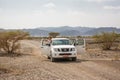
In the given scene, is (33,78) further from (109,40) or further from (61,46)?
(109,40)

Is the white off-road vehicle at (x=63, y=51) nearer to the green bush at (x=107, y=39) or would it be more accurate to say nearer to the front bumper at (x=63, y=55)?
the front bumper at (x=63, y=55)

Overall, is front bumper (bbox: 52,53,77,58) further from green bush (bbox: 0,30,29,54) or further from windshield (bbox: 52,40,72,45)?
green bush (bbox: 0,30,29,54)

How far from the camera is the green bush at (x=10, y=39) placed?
3497 cm

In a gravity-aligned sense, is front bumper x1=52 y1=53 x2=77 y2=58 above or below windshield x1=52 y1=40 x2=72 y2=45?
below

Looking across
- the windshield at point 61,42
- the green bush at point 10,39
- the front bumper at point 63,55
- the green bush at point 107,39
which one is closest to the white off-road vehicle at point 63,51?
the front bumper at point 63,55

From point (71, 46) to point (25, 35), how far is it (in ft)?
36.9

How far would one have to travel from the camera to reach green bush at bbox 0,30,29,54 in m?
35.0

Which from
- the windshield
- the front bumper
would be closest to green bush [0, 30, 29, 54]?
the windshield

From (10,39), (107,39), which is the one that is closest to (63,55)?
(10,39)

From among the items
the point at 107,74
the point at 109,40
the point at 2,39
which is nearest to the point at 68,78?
the point at 107,74

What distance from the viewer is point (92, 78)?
16.8m

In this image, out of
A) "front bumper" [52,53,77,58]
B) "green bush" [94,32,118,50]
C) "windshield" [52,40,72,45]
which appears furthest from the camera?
"green bush" [94,32,118,50]

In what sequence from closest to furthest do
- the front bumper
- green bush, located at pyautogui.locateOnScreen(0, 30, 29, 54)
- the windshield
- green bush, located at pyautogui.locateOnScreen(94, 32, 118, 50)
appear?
1. the front bumper
2. the windshield
3. green bush, located at pyautogui.locateOnScreen(0, 30, 29, 54)
4. green bush, located at pyautogui.locateOnScreen(94, 32, 118, 50)

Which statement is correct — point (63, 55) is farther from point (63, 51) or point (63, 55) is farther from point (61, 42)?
point (61, 42)
